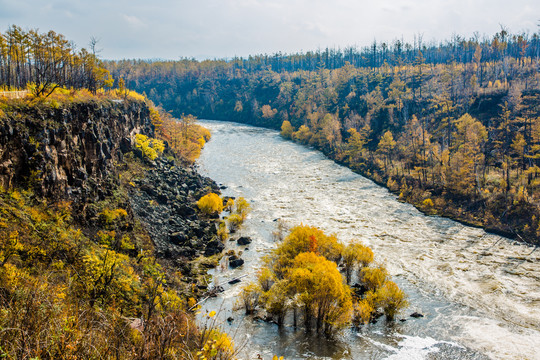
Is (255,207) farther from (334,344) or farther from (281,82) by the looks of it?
(281,82)

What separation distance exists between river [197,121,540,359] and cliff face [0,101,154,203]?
54.7 ft

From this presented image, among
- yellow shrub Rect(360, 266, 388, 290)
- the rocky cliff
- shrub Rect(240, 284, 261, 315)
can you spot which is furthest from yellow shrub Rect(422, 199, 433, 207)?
shrub Rect(240, 284, 261, 315)

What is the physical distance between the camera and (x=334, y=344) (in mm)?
25984

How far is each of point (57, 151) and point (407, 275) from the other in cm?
3614

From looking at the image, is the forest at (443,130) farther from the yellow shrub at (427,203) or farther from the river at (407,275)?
the river at (407,275)

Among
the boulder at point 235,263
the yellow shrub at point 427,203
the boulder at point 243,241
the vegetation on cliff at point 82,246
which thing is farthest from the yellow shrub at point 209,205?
the yellow shrub at point 427,203

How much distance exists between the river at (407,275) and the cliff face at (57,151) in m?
16.7

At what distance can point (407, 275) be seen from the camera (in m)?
36.2

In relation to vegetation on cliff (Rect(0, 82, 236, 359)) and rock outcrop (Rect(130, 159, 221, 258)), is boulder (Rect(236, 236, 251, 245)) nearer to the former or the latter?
rock outcrop (Rect(130, 159, 221, 258))

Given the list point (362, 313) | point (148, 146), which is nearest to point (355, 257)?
point (362, 313)

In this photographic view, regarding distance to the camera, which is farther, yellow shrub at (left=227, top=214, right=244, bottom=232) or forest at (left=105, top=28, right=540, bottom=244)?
forest at (left=105, top=28, right=540, bottom=244)

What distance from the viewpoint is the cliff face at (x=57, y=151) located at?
2656cm

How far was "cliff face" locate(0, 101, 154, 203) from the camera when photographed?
1046 inches

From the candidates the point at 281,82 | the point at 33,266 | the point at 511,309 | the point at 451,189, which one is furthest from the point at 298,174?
the point at 281,82
